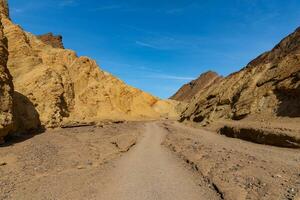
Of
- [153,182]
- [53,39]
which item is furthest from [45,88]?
[53,39]

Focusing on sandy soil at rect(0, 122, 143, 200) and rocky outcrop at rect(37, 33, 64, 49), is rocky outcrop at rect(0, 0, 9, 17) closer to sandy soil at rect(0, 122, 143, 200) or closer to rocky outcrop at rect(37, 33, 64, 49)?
sandy soil at rect(0, 122, 143, 200)

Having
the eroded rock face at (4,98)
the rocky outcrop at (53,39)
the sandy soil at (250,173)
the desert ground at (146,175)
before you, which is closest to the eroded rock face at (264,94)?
the desert ground at (146,175)

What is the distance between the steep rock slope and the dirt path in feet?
57.6

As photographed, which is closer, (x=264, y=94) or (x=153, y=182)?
(x=153, y=182)

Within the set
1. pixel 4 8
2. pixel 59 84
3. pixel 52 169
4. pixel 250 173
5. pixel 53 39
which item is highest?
pixel 53 39

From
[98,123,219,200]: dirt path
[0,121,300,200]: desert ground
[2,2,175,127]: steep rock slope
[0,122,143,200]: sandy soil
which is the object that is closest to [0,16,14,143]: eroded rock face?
[0,122,143,200]: sandy soil

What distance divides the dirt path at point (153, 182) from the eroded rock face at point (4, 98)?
9.58 meters

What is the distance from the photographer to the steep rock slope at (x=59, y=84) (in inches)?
1390

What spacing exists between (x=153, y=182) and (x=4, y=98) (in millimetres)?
14832

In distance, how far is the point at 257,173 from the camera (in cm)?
1109

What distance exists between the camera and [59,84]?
127ft

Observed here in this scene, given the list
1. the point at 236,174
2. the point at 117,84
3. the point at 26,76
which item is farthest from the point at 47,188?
the point at 117,84

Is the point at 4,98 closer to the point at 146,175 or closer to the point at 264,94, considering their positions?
the point at 146,175

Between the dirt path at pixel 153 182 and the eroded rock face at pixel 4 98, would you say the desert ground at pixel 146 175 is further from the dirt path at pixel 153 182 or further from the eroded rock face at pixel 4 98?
the eroded rock face at pixel 4 98
